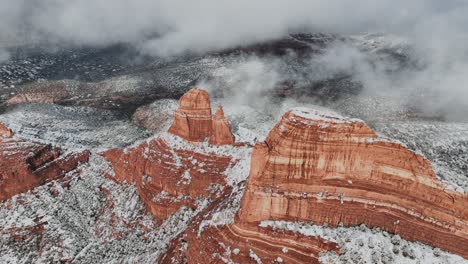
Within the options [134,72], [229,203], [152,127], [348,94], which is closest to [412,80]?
[348,94]

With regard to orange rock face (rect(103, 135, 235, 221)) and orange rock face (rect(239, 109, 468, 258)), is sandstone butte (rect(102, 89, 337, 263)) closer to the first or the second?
orange rock face (rect(103, 135, 235, 221))

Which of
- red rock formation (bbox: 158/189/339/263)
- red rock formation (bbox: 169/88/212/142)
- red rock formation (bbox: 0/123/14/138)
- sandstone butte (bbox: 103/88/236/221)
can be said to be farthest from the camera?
red rock formation (bbox: 0/123/14/138)

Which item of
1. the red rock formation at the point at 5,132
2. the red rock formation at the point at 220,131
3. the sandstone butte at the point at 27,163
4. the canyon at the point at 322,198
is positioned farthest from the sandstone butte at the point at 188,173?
the red rock formation at the point at 5,132

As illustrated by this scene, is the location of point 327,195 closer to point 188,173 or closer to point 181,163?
point 188,173

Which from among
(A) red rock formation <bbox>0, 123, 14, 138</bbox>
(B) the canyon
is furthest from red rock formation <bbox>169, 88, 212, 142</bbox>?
(A) red rock formation <bbox>0, 123, 14, 138</bbox>

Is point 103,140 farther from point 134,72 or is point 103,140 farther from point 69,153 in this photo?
point 134,72

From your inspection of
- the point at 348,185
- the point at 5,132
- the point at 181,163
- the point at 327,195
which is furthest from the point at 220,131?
the point at 5,132

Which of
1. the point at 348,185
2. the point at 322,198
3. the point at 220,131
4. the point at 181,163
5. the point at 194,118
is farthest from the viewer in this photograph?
the point at 194,118
